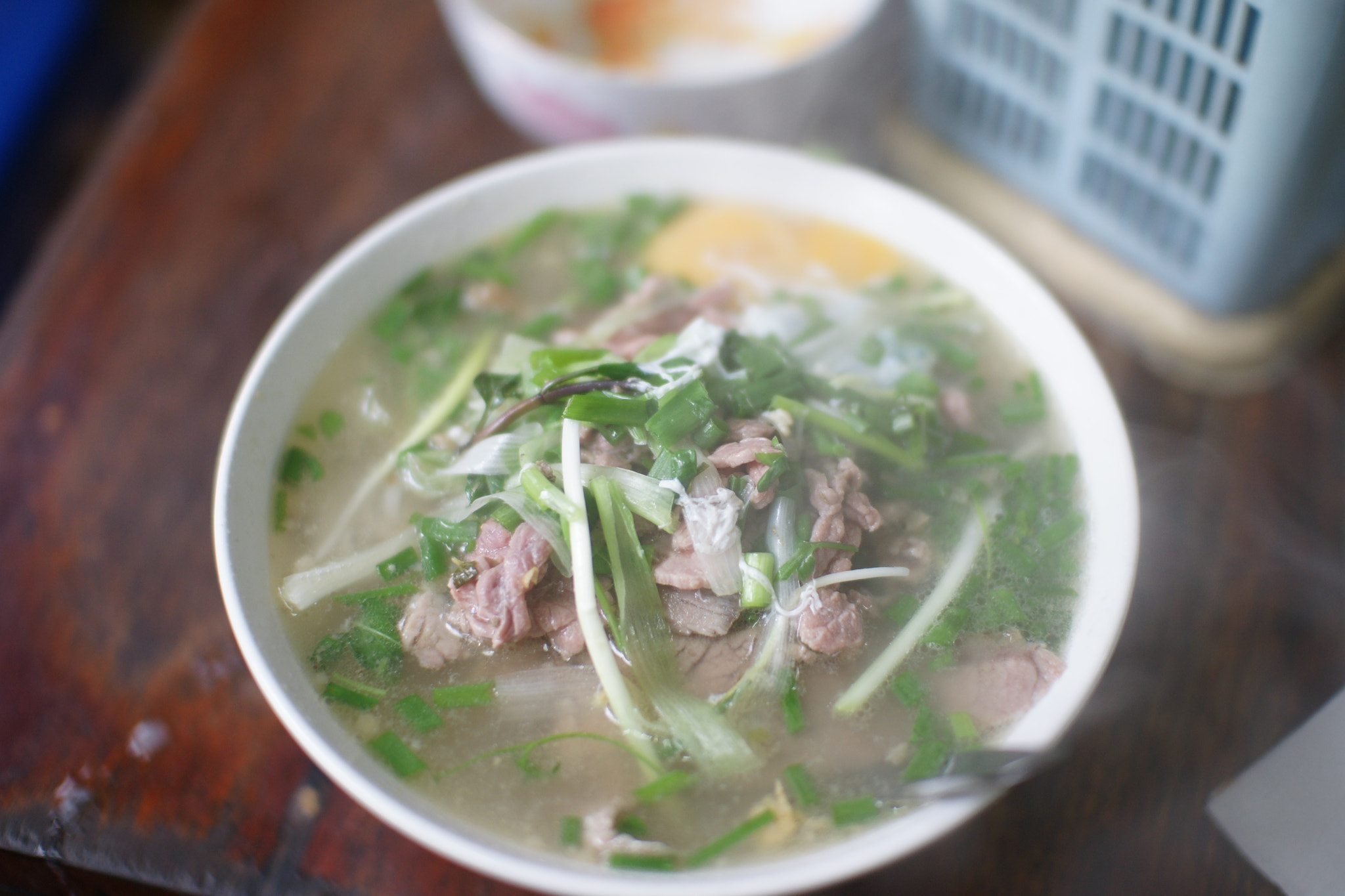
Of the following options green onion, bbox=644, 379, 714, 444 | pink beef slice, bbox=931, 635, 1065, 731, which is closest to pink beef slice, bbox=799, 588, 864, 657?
pink beef slice, bbox=931, 635, 1065, 731

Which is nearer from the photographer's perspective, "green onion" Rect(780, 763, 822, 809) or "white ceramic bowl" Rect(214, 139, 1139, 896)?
"white ceramic bowl" Rect(214, 139, 1139, 896)

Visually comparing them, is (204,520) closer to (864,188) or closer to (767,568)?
(767,568)

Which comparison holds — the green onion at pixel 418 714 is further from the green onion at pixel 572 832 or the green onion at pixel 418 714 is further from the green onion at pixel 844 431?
the green onion at pixel 844 431

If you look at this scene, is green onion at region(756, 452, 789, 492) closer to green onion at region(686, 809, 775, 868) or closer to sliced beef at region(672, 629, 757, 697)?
sliced beef at region(672, 629, 757, 697)

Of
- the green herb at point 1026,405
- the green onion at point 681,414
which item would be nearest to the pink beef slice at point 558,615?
the green onion at point 681,414

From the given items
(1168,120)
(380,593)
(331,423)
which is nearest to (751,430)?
(380,593)

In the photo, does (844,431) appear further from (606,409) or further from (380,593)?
(380,593)

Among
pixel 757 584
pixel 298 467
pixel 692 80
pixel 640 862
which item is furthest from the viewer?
pixel 692 80
